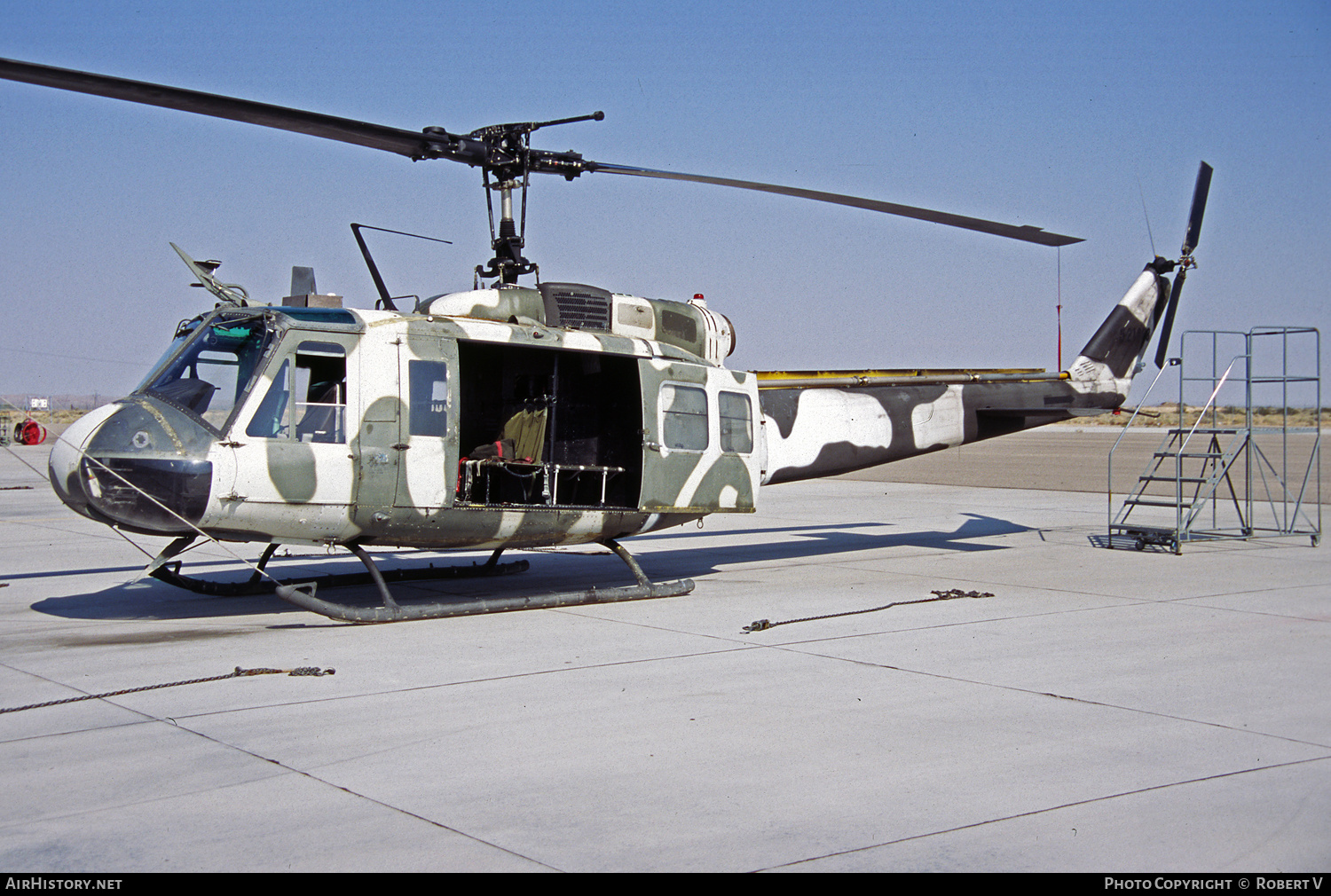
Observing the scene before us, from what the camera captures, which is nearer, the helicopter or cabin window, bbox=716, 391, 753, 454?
the helicopter

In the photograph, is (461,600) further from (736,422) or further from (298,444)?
(736,422)

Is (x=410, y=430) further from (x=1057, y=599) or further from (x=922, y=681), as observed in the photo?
(x=1057, y=599)

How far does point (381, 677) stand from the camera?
7.04 m

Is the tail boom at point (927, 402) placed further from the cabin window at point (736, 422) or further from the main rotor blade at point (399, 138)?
the main rotor blade at point (399, 138)

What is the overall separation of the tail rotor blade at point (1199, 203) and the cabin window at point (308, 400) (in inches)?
483

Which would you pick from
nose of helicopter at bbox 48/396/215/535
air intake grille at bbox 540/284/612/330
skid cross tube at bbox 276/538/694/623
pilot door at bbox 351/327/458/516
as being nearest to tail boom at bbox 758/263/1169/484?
skid cross tube at bbox 276/538/694/623

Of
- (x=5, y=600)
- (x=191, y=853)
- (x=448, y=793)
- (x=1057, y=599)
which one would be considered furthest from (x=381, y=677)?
(x=1057, y=599)

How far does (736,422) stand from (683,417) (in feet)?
2.42

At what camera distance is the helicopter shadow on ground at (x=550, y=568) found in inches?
390

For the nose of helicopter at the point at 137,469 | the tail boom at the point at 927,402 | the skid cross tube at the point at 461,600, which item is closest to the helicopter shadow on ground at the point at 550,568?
the skid cross tube at the point at 461,600

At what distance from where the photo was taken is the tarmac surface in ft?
13.7

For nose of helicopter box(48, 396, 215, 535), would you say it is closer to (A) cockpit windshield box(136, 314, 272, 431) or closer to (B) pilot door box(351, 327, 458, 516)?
(A) cockpit windshield box(136, 314, 272, 431)

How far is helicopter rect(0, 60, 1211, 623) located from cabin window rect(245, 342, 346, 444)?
2 centimetres

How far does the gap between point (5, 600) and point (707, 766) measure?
804 cm
